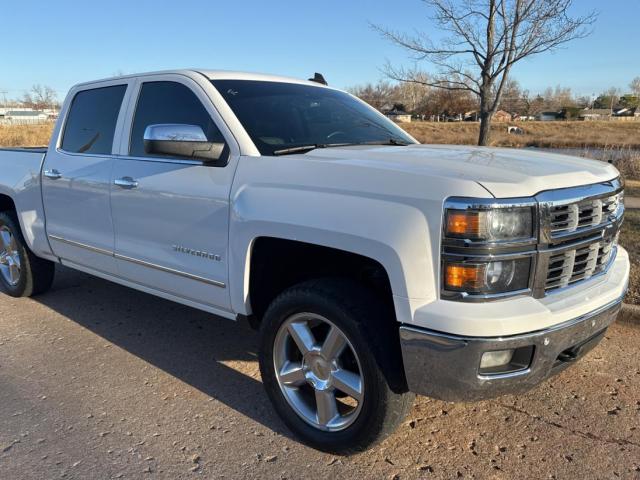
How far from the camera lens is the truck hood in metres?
2.29

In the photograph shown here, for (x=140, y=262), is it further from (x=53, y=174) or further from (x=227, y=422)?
(x=53, y=174)

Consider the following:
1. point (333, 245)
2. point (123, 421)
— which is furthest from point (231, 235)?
point (123, 421)

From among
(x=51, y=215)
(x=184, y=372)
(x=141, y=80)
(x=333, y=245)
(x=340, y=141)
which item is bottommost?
(x=184, y=372)

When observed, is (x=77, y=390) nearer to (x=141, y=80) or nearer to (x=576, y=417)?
(x=141, y=80)

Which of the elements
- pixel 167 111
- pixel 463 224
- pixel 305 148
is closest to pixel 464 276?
pixel 463 224

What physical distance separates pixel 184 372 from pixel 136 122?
1731mm

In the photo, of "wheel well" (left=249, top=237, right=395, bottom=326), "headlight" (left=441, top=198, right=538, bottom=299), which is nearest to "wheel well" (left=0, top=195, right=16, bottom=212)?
"wheel well" (left=249, top=237, right=395, bottom=326)

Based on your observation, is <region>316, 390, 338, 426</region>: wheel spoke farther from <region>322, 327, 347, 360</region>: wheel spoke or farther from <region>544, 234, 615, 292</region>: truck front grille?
<region>544, 234, 615, 292</region>: truck front grille

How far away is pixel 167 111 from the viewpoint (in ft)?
12.0

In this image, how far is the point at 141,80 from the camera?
3891 millimetres

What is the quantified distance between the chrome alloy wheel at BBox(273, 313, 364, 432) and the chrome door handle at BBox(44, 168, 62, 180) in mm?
2544

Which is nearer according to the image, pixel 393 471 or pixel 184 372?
pixel 393 471

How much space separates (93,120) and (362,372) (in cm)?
307

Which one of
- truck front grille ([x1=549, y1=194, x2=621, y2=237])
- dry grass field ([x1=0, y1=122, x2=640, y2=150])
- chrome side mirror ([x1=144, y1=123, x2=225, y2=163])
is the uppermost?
chrome side mirror ([x1=144, y1=123, x2=225, y2=163])
